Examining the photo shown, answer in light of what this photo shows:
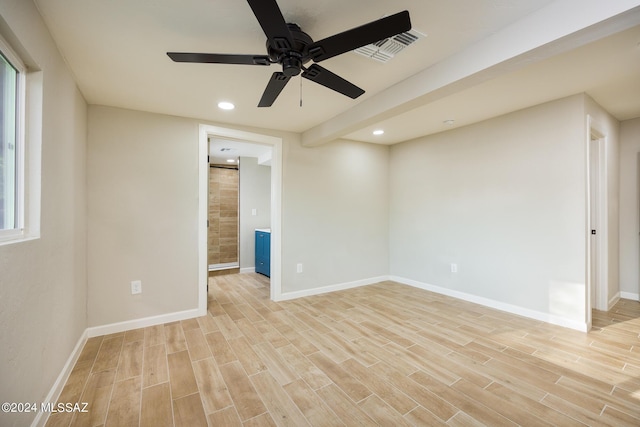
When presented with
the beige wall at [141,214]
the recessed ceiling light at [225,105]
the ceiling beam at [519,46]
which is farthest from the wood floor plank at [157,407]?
the ceiling beam at [519,46]

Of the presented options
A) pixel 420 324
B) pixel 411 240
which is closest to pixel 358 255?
pixel 411 240

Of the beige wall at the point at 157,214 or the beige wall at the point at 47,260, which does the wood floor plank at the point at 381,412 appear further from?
the beige wall at the point at 157,214

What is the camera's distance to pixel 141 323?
291 centimetres

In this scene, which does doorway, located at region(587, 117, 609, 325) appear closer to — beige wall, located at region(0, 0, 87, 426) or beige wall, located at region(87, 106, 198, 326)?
beige wall, located at region(87, 106, 198, 326)

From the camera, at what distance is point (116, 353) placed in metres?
2.36

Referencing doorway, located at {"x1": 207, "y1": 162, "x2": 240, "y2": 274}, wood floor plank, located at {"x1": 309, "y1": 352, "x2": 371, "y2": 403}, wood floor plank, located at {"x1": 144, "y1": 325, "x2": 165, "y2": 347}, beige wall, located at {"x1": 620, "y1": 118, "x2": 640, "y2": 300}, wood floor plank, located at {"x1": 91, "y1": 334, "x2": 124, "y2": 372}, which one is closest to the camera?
wood floor plank, located at {"x1": 309, "y1": 352, "x2": 371, "y2": 403}

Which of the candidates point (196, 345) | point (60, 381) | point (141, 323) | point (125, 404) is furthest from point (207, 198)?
point (125, 404)

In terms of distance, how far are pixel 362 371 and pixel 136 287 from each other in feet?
8.18

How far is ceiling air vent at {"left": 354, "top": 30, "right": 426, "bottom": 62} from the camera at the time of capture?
Answer: 1.70m

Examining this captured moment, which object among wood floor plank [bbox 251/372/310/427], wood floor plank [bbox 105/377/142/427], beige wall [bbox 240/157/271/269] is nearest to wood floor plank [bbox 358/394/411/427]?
wood floor plank [bbox 251/372/310/427]

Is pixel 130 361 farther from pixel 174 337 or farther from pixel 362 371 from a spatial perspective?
pixel 362 371

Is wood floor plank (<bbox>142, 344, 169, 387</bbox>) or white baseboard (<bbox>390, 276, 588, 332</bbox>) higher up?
white baseboard (<bbox>390, 276, 588, 332</bbox>)

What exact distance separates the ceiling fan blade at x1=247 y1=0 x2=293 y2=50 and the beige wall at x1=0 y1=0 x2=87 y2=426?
1095 mm

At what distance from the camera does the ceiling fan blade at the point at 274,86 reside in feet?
5.37
